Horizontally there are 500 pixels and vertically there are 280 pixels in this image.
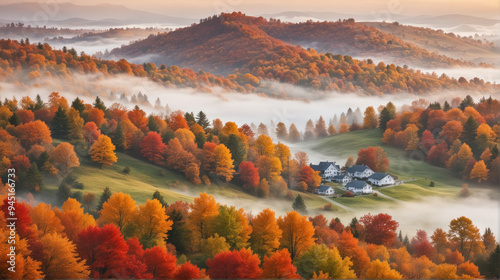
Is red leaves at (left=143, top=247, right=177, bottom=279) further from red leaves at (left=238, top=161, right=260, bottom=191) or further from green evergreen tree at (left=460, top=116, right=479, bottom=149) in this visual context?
green evergreen tree at (left=460, top=116, right=479, bottom=149)

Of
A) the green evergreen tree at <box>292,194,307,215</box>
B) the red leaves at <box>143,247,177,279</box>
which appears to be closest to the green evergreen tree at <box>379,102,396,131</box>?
the green evergreen tree at <box>292,194,307,215</box>

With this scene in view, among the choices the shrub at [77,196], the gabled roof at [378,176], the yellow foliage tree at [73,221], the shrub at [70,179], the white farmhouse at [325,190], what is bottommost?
the white farmhouse at [325,190]

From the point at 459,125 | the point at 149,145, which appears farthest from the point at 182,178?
the point at 459,125

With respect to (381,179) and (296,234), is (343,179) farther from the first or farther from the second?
(296,234)

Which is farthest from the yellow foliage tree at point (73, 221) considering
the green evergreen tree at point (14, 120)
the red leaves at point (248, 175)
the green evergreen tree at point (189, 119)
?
the green evergreen tree at point (189, 119)

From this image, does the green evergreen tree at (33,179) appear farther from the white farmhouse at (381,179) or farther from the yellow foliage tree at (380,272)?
the white farmhouse at (381,179)

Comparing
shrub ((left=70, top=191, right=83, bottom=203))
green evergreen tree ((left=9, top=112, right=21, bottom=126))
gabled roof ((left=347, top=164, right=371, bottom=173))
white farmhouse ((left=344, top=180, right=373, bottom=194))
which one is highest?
green evergreen tree ((left=9, top=112, right=21, bottom=126))
